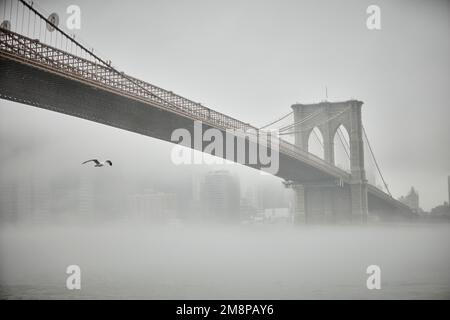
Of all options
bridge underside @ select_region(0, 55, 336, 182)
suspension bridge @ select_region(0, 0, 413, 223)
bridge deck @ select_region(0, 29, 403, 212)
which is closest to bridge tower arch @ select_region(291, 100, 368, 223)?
suspension bridge @ select_region(0, 0, 413, 223)

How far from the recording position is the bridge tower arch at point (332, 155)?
36.4 metres

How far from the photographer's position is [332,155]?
4031 centimetres

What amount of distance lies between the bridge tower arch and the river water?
6.26 meters

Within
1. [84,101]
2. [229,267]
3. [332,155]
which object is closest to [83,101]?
[84,101]

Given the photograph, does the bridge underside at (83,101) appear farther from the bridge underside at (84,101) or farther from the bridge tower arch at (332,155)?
the bridge tower arch at (332,155)

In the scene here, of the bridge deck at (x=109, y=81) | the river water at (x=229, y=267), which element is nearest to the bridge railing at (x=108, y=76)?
the bridge deck at (x=109, y=81)

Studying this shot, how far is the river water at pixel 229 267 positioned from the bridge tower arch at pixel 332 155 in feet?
20.6

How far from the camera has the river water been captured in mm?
14227

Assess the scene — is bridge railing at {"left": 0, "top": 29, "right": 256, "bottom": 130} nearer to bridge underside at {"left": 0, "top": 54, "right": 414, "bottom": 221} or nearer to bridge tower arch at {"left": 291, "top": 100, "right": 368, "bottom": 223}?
bridge underside at {"left": 0, "top": 54, "right": 414, "bottom": 221}

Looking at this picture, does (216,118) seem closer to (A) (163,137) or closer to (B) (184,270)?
(A) (163,137)
